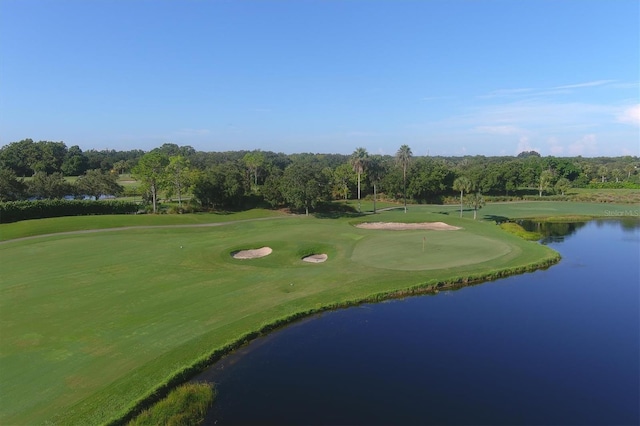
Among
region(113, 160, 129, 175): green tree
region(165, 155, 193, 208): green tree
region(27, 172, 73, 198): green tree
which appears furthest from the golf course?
region(113, 160, 129, 175): green tree

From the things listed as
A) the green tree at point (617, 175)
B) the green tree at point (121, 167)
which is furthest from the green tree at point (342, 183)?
the green tree at point (617, 175)

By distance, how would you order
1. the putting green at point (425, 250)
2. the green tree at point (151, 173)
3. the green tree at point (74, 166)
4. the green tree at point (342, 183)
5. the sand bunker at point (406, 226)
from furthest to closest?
→ the green tree at point (74, 166), the green tree at point (342, 183), the green tree at point (151, 173), the sand bunker at point (406, 226), the putting green at point (425, 250)

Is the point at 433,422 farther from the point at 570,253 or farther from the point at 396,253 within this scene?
the point at 570,253

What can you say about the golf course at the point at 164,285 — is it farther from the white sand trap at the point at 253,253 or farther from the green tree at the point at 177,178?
the green tree at the point at 177,178

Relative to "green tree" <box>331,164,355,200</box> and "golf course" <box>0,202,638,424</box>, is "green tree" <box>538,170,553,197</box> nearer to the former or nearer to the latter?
"green tree" <box>331,164,355,200</box>

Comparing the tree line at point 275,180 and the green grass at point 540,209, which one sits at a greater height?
the tree line at point 275,180

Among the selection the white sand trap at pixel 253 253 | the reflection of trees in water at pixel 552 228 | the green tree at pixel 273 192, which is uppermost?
the green tree at pixel 273 192

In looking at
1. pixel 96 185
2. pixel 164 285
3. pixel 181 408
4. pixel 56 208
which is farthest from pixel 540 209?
pixel 96 185

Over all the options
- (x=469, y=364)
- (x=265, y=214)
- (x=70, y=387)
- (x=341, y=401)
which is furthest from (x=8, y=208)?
(x=469, y=364)
